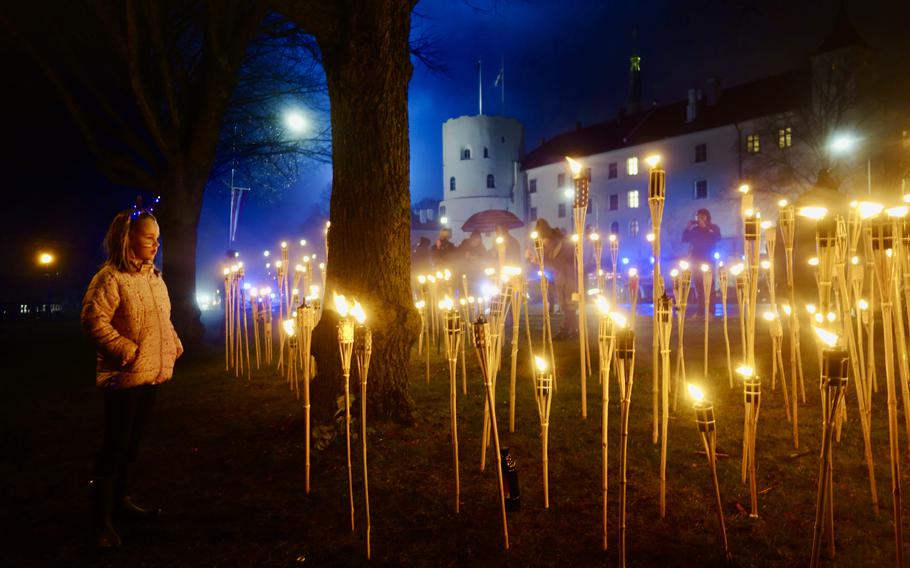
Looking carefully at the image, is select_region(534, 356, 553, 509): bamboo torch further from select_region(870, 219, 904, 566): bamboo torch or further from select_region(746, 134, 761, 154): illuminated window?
select_region(746, 134, 761, 154): illuminated window

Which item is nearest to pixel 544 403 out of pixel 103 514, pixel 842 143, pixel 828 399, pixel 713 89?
pixel 828 399

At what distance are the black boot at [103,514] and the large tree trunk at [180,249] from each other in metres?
7.75

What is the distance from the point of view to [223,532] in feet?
9.37

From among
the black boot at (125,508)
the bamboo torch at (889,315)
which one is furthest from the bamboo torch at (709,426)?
the black boot at (125,508)

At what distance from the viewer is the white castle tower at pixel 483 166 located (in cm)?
5031

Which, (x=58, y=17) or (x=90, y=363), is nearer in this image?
(x=90, y=363)

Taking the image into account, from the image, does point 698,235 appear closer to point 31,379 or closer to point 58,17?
point 31,379

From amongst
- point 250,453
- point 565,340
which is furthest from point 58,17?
point 565,340

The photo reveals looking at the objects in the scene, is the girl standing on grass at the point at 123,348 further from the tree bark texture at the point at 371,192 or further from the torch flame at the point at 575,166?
the torch flame at the point at 575,166

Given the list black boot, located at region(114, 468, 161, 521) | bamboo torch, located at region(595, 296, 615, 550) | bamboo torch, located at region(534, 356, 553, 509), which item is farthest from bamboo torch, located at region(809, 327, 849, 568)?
black boot, located at region(114, 468, 161, 521)

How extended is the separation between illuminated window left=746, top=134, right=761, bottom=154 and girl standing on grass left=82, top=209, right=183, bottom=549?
3660cm

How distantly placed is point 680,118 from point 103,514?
4319 cm

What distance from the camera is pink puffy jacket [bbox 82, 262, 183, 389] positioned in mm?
2814

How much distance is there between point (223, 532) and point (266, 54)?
1229 centimetres
